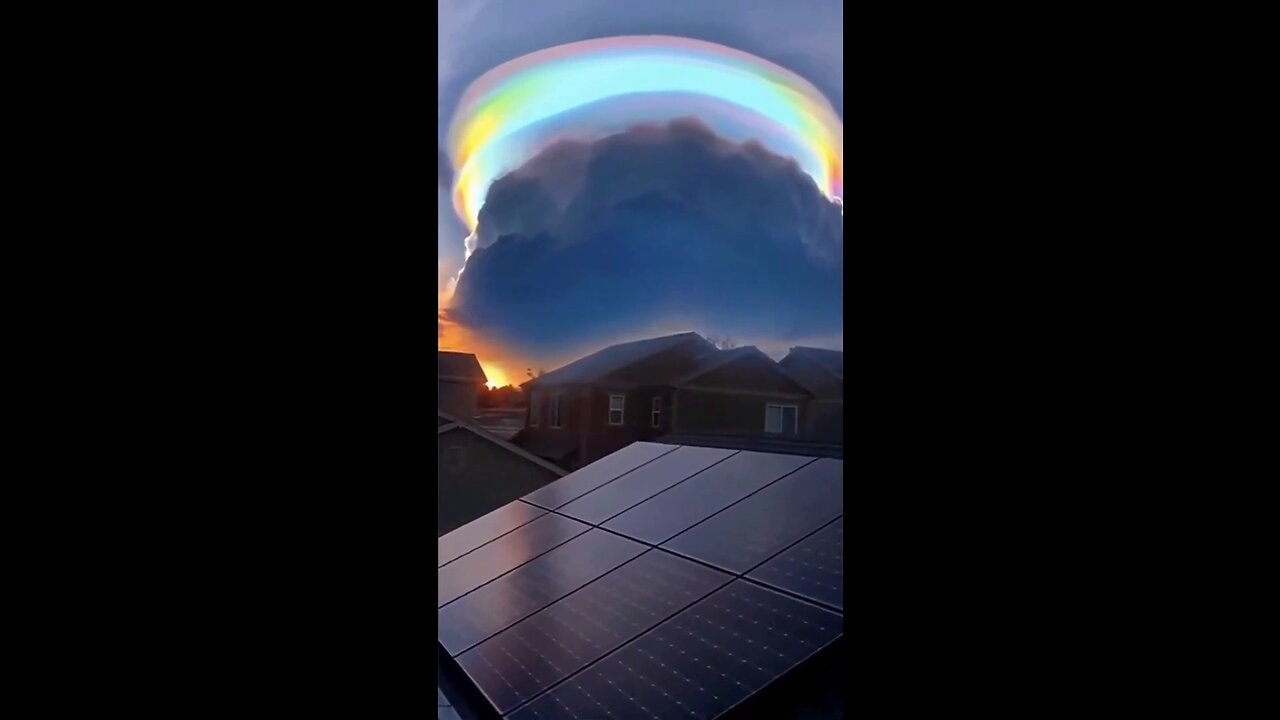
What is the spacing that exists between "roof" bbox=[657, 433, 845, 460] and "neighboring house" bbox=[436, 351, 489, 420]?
4.98 metres

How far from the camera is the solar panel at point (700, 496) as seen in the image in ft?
16.3

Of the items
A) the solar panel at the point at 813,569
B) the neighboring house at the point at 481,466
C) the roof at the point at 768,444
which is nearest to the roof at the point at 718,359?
the neighboring house at the point at 481,466

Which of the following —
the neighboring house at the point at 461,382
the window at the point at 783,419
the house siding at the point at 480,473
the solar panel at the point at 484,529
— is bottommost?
the house siding at the point at 480,473

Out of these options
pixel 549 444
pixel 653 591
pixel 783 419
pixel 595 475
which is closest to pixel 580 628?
pixel 653 591

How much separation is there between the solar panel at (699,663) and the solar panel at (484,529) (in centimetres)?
245

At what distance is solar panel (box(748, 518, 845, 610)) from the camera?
3.55 metres

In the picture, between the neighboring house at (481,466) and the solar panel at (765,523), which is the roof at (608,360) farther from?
the solar panel at (765,523)

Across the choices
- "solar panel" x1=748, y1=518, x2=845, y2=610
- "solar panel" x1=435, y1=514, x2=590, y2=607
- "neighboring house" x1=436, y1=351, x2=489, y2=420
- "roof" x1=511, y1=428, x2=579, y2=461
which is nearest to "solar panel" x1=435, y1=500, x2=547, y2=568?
"solar panel" x1=435, y1=514, x2=590, y2=607

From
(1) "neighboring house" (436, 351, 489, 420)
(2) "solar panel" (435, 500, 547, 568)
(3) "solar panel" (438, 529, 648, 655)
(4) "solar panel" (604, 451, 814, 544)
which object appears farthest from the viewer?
(1) "neighboring house" (436, 351, 489, 420)

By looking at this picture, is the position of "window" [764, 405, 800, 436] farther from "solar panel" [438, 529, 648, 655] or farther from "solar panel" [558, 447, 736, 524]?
"solar panel" [438, 529, 648, 655]

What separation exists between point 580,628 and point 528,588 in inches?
28.0
